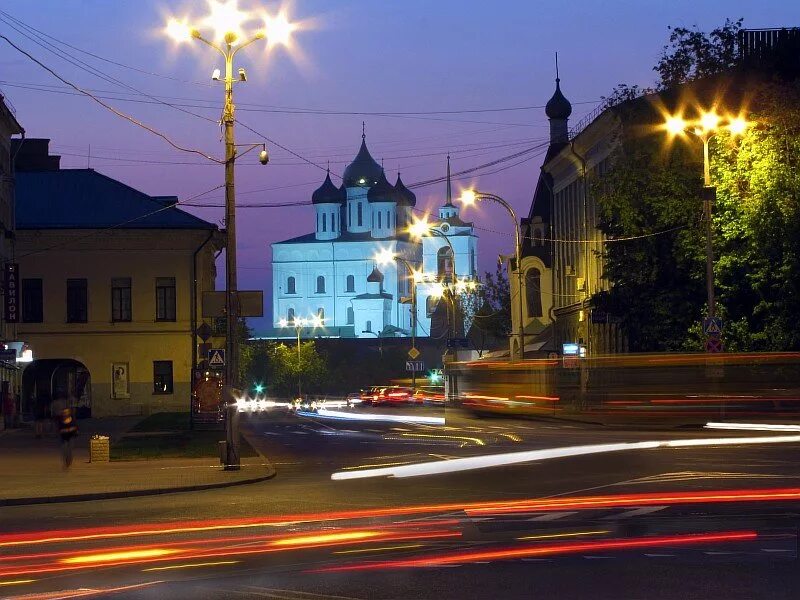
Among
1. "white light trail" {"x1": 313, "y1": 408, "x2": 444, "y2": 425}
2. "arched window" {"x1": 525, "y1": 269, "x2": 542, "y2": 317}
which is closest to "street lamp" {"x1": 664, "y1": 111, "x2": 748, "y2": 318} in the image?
"white light trail" {"x1": 313, "y1": 408, "x2": 444, "y2": 425}

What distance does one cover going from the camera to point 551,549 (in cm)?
1335

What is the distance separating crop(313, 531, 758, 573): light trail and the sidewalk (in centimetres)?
1011

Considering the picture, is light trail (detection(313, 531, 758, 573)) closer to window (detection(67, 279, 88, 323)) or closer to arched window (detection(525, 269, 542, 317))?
window (detection(67, 279, 88, 323))

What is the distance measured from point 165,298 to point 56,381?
9.78m

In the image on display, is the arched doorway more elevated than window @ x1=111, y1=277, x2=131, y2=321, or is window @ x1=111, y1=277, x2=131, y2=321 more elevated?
window @ x1=111, y1=277, x2=131, y2=321

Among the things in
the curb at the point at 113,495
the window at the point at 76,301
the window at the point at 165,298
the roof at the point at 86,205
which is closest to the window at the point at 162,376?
the window at the point at 165,298

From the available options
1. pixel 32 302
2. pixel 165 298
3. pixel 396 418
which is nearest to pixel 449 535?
pixel 396 418

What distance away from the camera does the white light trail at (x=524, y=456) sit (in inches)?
985

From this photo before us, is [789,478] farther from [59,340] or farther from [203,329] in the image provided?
[59,340]

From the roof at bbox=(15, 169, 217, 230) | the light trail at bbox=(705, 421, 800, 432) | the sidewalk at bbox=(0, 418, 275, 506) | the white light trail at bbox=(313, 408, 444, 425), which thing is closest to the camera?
the sidewalk at bbox=(0, 418, 275, 506)

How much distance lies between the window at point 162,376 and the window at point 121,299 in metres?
2.69

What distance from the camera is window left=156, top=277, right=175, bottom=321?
231 feet

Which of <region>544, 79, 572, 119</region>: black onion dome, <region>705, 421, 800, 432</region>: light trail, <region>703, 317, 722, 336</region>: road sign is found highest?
<region>544, 79, 572, 119</region>: black onion dome

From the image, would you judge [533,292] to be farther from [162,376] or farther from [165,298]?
[162,376]
